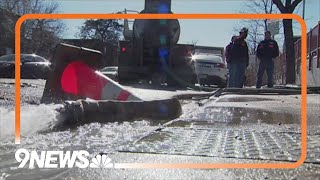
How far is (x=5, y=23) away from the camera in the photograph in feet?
133

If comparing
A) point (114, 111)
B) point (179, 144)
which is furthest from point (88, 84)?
point (179, 144)

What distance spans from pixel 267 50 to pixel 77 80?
26.0ft

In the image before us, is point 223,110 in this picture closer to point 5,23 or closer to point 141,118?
point 141,118

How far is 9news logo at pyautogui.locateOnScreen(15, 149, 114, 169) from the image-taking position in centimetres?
254

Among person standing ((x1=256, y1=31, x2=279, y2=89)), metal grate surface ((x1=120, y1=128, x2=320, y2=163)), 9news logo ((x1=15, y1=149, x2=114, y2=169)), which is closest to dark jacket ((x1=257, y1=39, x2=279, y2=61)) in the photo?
person standing ((x1=256, y1=31, x2=279, y2=89))

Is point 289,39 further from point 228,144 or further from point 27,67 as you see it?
point 228,144

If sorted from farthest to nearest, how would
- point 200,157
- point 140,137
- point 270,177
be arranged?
point 140,137
point 200,157
point 270,177

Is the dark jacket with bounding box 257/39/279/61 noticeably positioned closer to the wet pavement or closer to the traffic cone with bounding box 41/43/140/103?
the traffic cone with bounding box 41/43/140/103

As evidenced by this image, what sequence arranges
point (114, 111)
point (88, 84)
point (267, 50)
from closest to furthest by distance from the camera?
point (114, 111)
point (88, 84)
point (267, 50)

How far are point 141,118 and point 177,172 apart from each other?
8.15 feet

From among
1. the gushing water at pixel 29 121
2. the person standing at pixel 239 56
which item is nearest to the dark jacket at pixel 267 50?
the person standing at pixel 239 56

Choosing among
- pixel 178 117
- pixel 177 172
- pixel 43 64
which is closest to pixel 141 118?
pixel 178 117

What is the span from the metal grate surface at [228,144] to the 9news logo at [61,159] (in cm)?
33

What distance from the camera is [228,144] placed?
133 inches
